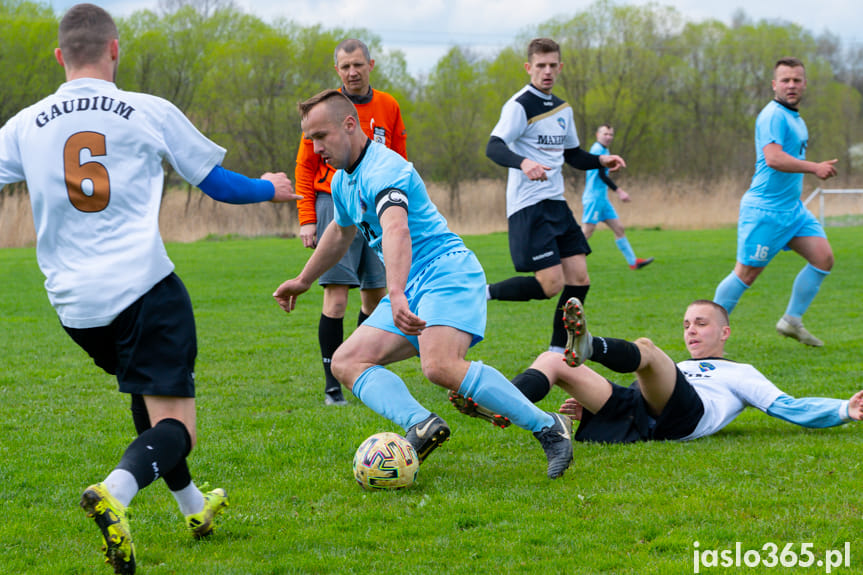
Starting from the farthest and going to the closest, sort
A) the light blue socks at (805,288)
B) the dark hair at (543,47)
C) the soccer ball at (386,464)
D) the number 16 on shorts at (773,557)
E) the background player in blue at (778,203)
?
the light blue socks at (805,288) → the background player in blue at (778,203) → the dark hair at (543,47) → the soccer ball at (386,464) → the number 16 on shorts at (773,557)

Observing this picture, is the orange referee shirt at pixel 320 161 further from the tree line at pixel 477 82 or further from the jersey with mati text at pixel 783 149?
the tree line at pixel 477 82

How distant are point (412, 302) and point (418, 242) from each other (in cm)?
31

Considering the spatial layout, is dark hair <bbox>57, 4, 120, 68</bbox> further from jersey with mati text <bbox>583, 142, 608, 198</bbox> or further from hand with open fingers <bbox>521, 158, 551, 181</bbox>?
jersey with mati text <bbox>583, 142, 608, 198</bbox>

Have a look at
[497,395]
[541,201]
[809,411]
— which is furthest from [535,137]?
[497,395]

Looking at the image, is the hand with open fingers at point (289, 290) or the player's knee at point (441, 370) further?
the hand with open fingers at point (289, 290)

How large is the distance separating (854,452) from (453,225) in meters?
27.3

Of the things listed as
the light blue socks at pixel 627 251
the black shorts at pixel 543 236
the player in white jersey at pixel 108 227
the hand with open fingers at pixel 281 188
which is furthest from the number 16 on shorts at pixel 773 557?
the light blue socks at pixel 627 251

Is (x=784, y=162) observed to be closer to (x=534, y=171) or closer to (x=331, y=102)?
(x=534, y=171)

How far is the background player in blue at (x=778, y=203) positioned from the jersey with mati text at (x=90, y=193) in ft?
19.1

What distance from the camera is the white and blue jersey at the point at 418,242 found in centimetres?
416

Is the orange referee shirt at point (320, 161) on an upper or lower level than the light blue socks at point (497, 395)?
upper

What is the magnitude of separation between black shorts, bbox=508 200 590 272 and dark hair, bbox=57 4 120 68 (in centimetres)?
427

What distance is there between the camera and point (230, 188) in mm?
3404

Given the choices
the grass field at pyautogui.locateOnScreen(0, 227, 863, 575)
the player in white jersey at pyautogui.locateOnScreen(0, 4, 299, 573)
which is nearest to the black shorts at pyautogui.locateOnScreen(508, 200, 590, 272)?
the grass field at pyautogui.locateOnScreen(0, 227, 863, 575)
